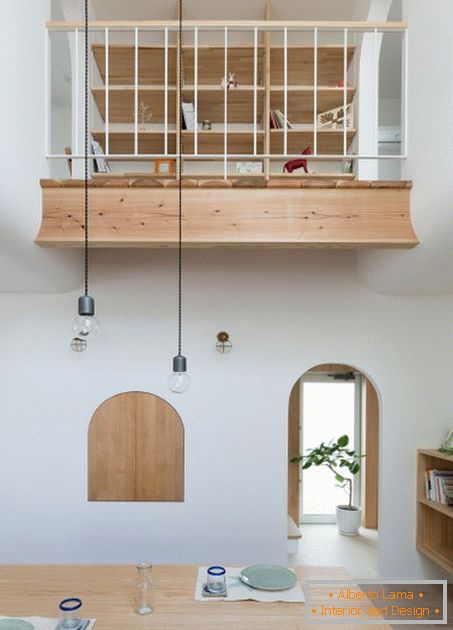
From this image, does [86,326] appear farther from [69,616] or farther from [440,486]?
[440,486]

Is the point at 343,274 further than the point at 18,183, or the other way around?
the point at 343,274

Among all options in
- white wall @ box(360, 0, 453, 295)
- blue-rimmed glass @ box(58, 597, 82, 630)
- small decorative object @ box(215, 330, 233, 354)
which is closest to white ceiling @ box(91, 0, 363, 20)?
white wall @ box(360, 0, 453, 295)

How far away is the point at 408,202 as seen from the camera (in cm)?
323

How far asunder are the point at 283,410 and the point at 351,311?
0.86 m

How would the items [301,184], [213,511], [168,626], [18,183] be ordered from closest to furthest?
[168,626] → [18,183] → [301,184] → [213,511]

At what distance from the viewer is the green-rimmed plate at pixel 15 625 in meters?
2.31

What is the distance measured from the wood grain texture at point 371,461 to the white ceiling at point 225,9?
12.0 ft

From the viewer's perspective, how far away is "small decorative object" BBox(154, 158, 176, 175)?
4.67m

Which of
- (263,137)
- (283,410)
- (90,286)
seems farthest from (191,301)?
(263,137)

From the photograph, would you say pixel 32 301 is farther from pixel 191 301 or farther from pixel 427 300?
pixel 427 300

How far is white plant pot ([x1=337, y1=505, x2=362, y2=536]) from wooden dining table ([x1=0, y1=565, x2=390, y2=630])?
3515 mm

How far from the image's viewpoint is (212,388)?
14.5ft

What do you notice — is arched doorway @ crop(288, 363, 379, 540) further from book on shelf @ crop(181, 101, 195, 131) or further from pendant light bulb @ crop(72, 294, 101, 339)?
pendant light bulb @ crop(72, 294, 101, 339)

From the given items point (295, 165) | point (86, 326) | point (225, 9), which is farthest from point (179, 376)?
point (225, 9)
